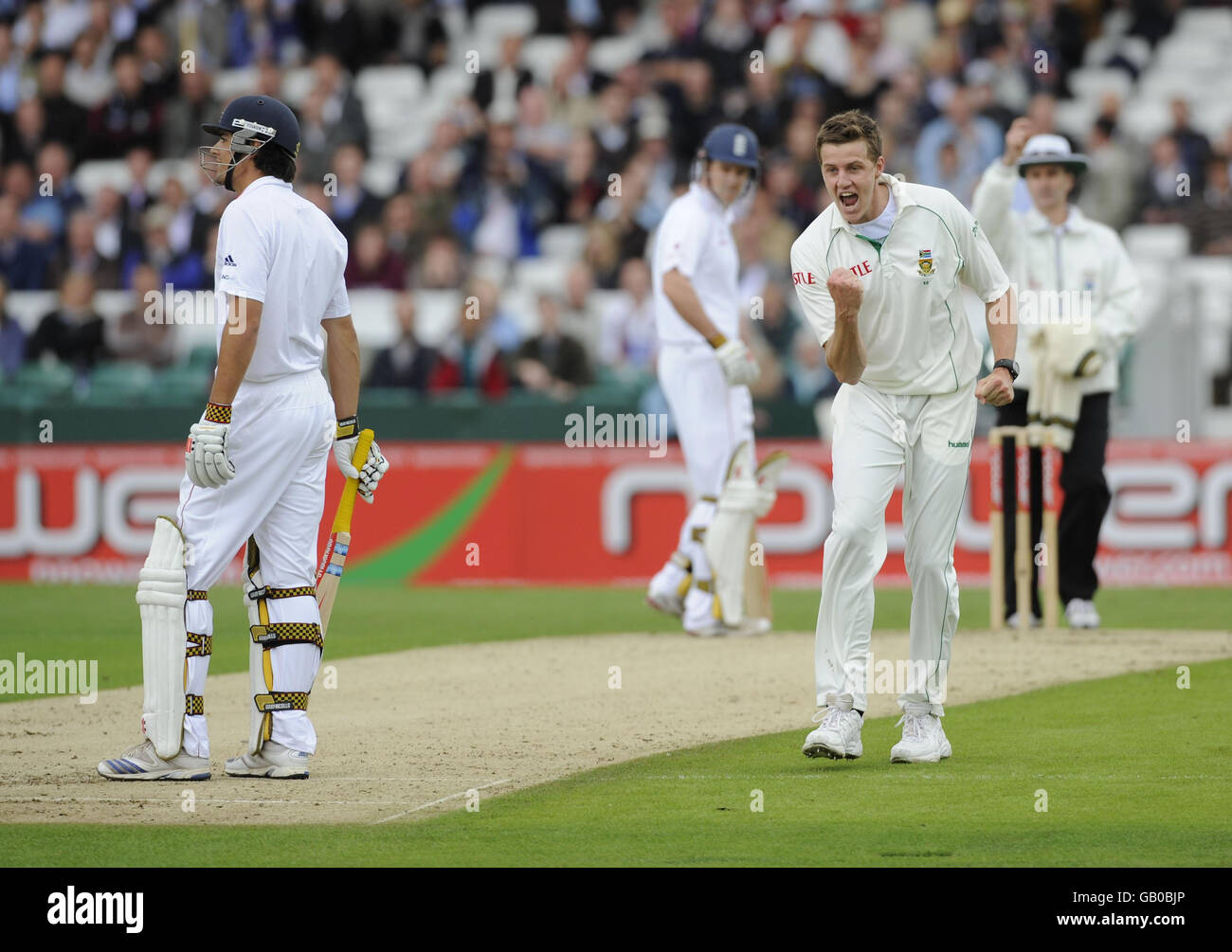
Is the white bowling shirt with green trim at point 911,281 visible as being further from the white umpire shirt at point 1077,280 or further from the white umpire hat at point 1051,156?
the white umpire hat at point 1051,156

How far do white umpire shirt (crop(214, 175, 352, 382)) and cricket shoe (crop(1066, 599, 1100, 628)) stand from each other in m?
6.57

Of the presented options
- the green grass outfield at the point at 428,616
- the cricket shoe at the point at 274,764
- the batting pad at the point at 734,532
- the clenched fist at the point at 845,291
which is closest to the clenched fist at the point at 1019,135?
the batting pad at the point at 734,532

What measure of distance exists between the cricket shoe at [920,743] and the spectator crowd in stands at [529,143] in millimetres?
9821

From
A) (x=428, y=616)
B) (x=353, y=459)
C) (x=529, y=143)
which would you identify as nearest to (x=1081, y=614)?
(x=428, y=616)

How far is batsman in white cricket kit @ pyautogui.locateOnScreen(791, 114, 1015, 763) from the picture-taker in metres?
7.98

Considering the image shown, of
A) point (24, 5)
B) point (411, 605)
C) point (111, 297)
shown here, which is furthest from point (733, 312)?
point (24, 5)

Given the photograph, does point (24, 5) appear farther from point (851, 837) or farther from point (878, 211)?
point (851, 837)

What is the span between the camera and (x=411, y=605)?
15.8 meters

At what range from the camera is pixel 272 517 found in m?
7.93

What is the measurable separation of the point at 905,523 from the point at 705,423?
199 inches

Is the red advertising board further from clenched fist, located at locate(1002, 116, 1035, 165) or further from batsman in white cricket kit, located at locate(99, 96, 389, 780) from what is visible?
batsman in white cricket kit, located at locate(99, 96, 389, 780)

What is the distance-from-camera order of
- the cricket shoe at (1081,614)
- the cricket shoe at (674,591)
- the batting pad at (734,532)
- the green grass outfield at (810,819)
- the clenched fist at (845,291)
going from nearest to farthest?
the green grass outfield at (810,819) < the clenched fist at (845,291) < the batting pad at (734,532) < the cricket shoe at (1081,614) < the cricket shoe at (674,591)

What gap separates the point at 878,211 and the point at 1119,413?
9442 millimetres

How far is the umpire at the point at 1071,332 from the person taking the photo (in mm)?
12812
